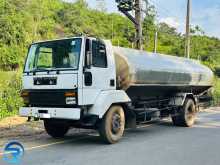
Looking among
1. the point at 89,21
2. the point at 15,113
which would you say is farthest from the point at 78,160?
the point at 89,21

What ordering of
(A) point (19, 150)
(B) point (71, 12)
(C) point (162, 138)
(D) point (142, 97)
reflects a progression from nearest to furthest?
(A) point (19, 150) → (C) point (162, 138) → (D) point (142, 97) → (B) point (71, 12)

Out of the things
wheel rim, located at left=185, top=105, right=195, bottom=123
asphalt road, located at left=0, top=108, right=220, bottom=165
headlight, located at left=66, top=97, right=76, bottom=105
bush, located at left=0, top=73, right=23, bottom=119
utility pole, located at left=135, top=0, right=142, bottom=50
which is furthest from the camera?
utility pole, located at left=135, top=0, right=142, bottom=50

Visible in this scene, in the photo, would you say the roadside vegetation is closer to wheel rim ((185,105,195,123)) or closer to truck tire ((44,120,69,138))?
truck tire ((44,120,69,138))

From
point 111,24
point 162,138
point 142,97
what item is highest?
point 111,24

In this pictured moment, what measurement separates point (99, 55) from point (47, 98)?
5.52 feet

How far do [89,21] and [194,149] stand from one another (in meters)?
58.3

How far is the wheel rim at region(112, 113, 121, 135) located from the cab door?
746 millimetres

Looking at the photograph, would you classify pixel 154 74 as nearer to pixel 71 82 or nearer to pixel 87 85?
pixel 87 85

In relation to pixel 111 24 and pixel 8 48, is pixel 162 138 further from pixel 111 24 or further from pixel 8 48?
pixel 111 24

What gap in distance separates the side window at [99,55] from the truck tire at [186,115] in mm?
4969

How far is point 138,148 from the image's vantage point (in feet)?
30.0

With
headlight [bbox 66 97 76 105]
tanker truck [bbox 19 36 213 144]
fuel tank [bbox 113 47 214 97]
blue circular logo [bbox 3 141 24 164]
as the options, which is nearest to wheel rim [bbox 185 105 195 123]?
fuel tank [bbox 113 47 214 97]

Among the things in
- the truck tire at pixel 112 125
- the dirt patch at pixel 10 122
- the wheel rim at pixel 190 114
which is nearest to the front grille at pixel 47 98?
the truck tire at pixel 112 125

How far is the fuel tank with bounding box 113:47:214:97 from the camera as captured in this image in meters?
10.4
